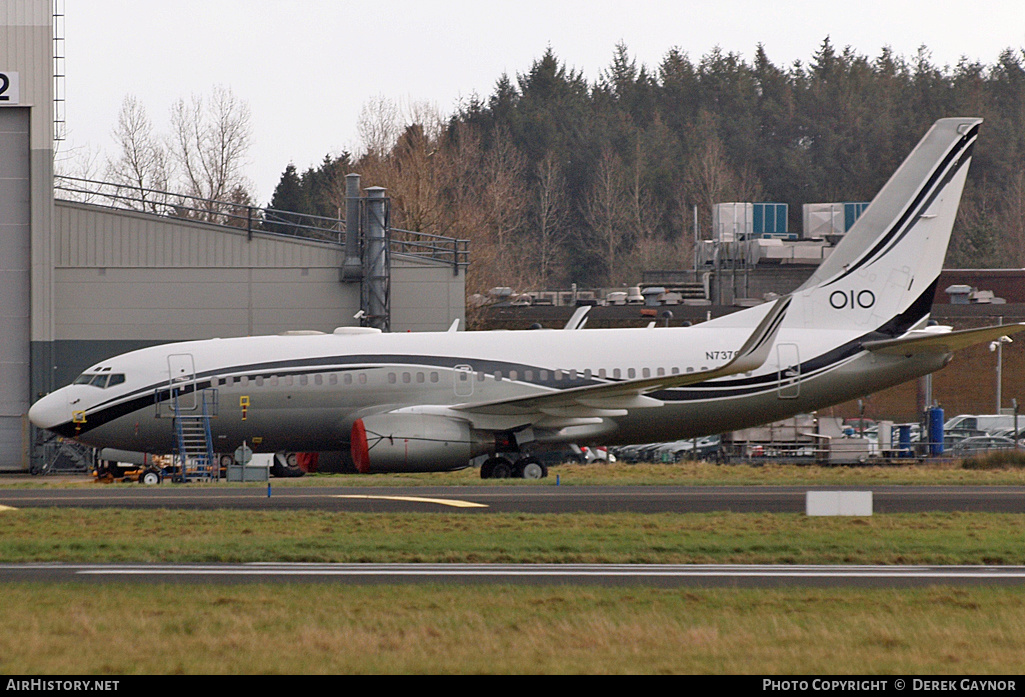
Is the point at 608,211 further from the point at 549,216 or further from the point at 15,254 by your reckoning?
the point at 15,254

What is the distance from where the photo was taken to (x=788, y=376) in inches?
1271

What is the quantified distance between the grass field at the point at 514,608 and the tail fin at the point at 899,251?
13666 mm

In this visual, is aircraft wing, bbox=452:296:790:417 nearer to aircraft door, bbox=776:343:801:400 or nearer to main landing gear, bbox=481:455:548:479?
main landing gear, bbox=481:455:548:479

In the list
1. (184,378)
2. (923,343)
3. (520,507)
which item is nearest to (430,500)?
(520,507)

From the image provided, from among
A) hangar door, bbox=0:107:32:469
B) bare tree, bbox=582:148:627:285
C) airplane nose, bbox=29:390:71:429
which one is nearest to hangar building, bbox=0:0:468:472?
hangar door, bbox=0:107:32:469

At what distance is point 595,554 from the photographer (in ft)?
54.0

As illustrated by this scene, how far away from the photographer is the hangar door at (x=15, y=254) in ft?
142

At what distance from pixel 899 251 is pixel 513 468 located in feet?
38.4

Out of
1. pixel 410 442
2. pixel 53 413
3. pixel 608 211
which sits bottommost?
pixel 410 442

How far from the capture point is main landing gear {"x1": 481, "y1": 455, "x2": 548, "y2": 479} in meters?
31.4

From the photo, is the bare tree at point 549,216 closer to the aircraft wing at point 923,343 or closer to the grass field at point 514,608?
Answer: the aircraft wing at point 923,343

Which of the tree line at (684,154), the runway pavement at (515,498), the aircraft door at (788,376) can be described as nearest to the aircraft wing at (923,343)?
the aircraft door at (788,376)

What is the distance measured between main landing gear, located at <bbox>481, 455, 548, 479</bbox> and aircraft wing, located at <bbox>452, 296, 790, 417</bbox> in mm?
1268
